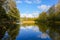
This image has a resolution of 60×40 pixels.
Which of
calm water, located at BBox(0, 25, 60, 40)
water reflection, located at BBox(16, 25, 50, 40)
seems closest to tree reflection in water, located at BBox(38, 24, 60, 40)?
calm water, located at BBox(0, 25, 60, 40)

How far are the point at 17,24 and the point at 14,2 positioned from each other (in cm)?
159

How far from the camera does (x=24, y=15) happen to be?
13625 mm

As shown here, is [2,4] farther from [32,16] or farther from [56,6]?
[56,6]

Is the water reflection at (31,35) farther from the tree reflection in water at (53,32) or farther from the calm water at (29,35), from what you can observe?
the tree reflection in water at (53,32)

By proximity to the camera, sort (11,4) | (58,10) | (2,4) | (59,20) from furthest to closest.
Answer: (58,10)
(59,20)
(11,4)
(2,4)

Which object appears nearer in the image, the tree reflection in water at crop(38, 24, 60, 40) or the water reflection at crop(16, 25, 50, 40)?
the tree reflection in water at crop(38, 24, 60, 40)

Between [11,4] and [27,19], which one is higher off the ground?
[11,4]

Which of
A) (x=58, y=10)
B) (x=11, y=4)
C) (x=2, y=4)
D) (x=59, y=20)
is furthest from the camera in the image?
(x=58, y=10)

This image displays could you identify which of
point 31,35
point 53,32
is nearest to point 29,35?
point 31,35

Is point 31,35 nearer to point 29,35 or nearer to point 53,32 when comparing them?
point 29,35

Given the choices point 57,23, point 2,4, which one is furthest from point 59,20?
point 2,4

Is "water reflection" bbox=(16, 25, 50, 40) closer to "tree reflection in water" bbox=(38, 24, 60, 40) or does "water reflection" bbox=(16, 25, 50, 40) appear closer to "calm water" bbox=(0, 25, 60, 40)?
"calm water" bbox=(0, 25, 60, 40)

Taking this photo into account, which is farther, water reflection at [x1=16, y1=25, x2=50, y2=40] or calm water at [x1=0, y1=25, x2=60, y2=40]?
water reflection at [x1=16, y1=25, x2=50, y2=40]

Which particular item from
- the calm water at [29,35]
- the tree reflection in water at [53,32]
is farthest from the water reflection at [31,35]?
the tree reflection in water at [53,32]
